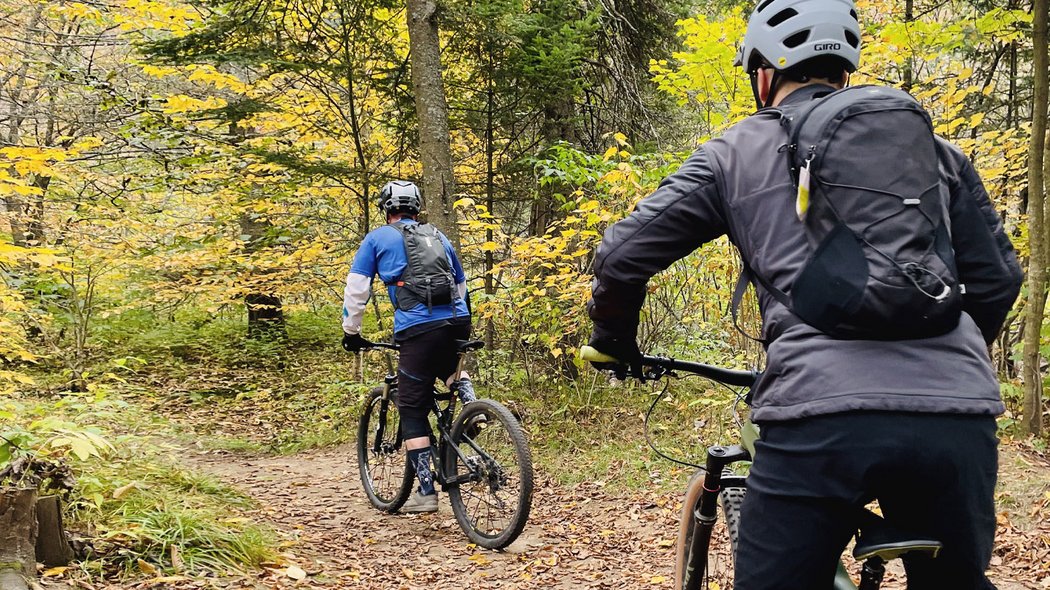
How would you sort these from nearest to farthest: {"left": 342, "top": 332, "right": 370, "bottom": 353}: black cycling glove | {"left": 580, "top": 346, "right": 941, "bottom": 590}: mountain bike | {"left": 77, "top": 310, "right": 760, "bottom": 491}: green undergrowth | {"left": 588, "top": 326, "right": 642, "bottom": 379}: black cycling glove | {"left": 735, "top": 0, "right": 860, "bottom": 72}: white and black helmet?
{"left": 735, "top": 0, "right": 860, "bottom": 72}: white and black helmet, {"left": 588, "top": 326, "right": 642, "bottom": 379}: black cycling glove, {"left": 580, "top": 346, "right": 941, "bottom": 590}: mountain bike, {"left": 342, "top": 332, "right": 370, "bottom": 353}: black cycling glove, {"left": 77, "top": 310, "right": 760, "bottom": 491}: green undergrowth

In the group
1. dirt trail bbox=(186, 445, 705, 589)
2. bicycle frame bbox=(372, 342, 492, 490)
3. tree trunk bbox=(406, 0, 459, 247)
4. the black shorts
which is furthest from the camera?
tree trunk bbox=(406, 0, 459, 247)

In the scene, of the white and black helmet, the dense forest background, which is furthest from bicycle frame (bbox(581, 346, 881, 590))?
the dense forest background

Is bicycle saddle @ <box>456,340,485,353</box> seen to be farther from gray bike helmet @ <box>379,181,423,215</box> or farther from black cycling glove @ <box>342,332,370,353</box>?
gray bike helmet @ <box>379,181,423,215</box>

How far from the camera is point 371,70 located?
924 cm

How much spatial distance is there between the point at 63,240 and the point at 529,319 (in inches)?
272

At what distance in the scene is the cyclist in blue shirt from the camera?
5.20 m

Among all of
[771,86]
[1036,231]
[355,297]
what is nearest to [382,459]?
[355,297]

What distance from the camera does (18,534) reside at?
126 inches

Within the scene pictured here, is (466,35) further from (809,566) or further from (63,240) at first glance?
(809,566)

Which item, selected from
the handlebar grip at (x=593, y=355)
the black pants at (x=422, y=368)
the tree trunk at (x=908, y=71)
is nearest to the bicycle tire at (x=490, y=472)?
the black pants at (x=422, y=368)

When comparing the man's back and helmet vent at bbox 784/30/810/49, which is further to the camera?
helmet vent at bbox 784/30/810/49

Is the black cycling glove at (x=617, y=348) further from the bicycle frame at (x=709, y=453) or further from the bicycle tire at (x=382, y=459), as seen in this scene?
the bicycle tire at (x=382, y=459)

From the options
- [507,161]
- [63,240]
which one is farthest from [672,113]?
[63,240]

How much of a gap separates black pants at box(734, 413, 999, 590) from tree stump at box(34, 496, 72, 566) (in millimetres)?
3320
